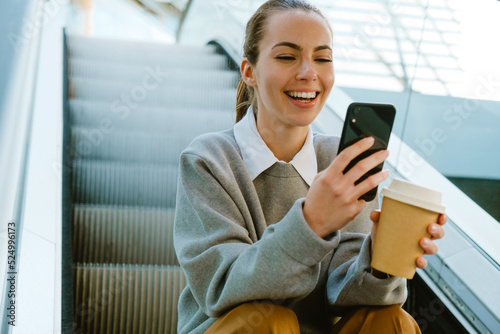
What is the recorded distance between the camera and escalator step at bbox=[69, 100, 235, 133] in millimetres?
3746

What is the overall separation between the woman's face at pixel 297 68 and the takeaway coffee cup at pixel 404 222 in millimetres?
487

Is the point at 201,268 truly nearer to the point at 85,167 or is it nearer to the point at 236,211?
the point at 236,211

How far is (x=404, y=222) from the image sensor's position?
1161 mm

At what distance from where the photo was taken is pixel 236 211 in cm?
151

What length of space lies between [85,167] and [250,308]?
2.03 meters

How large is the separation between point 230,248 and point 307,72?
53 cm

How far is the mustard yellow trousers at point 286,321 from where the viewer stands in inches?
50.1

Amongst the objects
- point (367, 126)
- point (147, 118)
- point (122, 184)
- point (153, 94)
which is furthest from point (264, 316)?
point (153, 94)

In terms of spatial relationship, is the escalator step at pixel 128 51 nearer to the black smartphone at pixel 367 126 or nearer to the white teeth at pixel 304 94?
the white teeth at pixel 304 94

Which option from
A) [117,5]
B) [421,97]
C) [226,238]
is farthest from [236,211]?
[117,5]

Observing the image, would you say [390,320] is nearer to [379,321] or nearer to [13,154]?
[379,321]

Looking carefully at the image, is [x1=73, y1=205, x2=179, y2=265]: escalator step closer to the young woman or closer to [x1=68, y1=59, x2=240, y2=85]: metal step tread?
the young woman

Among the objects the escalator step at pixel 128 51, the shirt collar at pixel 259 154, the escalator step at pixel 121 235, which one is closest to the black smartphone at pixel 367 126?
the shirt collar at pixel 259 154

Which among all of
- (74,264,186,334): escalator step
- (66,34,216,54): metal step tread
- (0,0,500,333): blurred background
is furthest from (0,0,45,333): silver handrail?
(66,34,216,54): metal step tread
